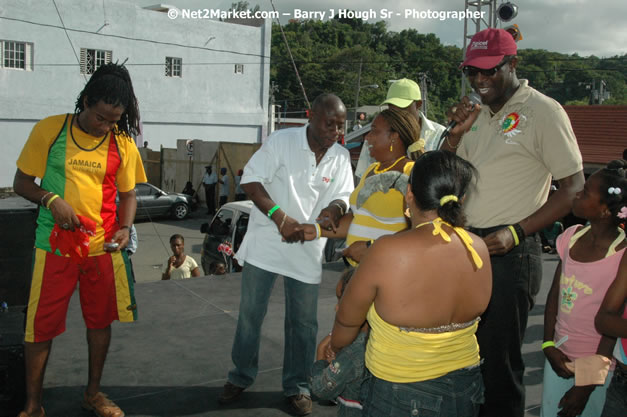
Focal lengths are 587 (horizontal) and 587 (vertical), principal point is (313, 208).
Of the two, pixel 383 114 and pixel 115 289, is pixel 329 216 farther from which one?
pixel 115 289

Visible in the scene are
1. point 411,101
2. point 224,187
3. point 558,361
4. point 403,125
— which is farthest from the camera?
point 224,187

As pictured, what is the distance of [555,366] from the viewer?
2.72m

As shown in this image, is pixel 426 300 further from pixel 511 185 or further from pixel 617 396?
pixel 617 396

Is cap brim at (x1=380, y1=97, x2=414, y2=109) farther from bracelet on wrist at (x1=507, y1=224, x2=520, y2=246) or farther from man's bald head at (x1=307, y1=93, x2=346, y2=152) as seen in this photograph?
bracelet on wrist at (x1=507, y1=224, x2=520, y2=246)

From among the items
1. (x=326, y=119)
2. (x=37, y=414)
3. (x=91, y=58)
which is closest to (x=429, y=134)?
(x=326, y=119)

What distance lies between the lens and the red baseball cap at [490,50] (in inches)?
107

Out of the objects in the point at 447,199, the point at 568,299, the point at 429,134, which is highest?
the point at 429,134

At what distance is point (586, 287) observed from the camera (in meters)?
2.69

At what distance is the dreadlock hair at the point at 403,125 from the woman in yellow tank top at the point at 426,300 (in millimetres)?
703

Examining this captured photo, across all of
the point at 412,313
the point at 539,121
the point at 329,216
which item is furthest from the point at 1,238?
the point at 539,121

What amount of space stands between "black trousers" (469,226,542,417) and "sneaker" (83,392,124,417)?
6.79 ft

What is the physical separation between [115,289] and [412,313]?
6.62 ft

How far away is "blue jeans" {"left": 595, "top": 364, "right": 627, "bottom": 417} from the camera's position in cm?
246

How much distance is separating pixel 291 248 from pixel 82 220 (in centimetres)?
123
